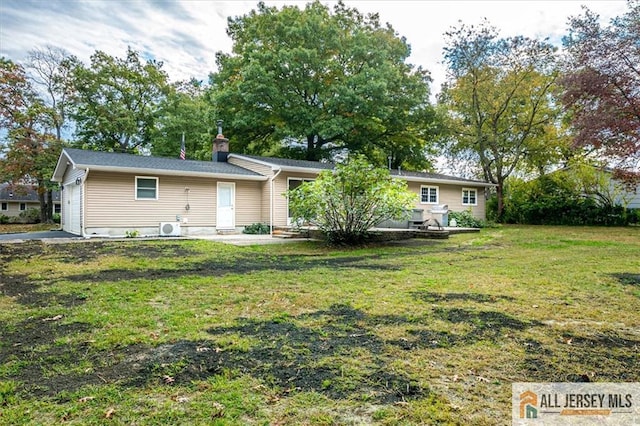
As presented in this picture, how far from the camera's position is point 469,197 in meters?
20.8

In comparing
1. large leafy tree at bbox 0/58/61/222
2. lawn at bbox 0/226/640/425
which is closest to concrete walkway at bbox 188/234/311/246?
lawn at bbox 0/226/640/425

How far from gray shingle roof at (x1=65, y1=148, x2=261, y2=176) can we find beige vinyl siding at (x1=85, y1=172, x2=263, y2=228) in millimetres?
363

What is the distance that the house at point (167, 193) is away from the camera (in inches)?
478

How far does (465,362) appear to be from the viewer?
8.41 feet

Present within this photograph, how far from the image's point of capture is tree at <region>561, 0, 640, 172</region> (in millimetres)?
11344

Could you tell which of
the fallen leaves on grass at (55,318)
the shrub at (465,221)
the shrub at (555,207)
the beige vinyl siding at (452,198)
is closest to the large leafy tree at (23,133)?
the beige vinyl siding at (452,198)

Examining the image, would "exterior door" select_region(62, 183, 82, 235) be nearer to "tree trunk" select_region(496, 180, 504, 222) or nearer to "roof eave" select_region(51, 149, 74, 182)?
"roof eave" select_region(51, 149, 74, 182)

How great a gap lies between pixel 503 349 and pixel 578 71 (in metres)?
12.9

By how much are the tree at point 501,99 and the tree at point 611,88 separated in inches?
315

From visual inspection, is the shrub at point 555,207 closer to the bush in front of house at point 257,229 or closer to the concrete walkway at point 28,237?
the bush in front of house at point 257,229

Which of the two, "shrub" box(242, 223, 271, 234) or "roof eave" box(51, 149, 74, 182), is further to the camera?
"shrub" box(242, 223, 271, 234)

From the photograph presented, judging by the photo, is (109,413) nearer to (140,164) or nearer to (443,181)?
(140,164)

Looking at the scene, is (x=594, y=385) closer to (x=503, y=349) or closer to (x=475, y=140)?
(x=503, y=349)

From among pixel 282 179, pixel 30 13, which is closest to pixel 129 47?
pixel 30 13
